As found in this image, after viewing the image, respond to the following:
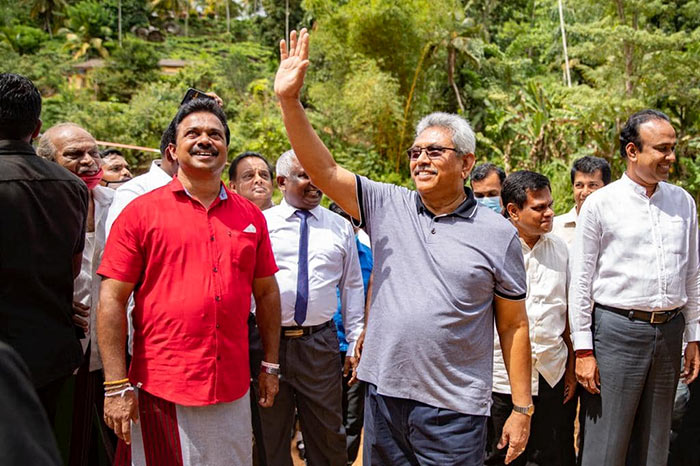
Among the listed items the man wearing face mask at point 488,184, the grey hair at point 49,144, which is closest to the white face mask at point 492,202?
the man wearing face mask at point 488,184

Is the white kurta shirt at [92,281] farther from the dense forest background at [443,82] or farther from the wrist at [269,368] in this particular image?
the dense forest background at [443,82]

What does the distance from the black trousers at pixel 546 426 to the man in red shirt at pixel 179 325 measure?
1.89 m

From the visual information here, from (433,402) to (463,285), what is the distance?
521 millimetres

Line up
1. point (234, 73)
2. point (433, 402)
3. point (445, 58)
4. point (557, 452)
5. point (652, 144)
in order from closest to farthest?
point (433, 402), point (652, 144), point (557, 452), point (445, 58), point (234, 73)

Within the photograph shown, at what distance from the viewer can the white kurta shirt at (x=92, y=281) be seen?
328 centimetres

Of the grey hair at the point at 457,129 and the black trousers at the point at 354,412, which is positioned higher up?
the grey hair at the point at 457,129

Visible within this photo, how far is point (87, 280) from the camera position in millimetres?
3312

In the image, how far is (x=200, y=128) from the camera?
289 centimetres

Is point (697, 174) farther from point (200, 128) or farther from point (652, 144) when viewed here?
point (200, 128)

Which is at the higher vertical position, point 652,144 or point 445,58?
point 445,58

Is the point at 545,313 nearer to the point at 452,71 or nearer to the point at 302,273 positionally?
the point at 302,273

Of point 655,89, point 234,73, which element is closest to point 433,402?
point 655,89

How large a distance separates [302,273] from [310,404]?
835mm

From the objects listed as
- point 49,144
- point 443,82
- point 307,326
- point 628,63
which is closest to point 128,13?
point 443,82
